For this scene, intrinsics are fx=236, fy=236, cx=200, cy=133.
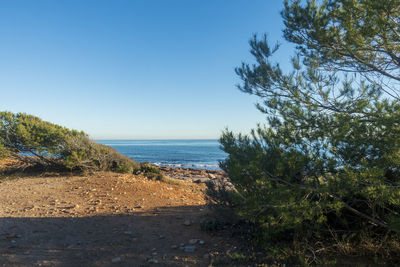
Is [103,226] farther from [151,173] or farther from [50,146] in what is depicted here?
[50,146]

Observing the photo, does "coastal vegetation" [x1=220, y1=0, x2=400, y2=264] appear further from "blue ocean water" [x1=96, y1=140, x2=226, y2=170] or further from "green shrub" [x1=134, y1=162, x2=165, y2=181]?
"green shrub" [x1=134, y1=162, x2=165, y2=181]

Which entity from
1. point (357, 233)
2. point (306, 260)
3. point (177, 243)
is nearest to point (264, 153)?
point (306, 260)

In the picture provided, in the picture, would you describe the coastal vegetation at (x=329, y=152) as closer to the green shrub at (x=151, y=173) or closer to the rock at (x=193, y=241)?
the rock at (x=193, y=241)

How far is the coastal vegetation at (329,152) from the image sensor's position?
3.10 metres

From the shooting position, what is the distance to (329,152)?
3.43m

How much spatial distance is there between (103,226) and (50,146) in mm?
7704

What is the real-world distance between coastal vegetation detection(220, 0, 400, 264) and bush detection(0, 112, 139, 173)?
324 inches

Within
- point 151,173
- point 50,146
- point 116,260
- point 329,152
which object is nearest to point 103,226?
point 116,260

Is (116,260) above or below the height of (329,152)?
below

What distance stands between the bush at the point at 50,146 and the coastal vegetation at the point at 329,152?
8227 mm

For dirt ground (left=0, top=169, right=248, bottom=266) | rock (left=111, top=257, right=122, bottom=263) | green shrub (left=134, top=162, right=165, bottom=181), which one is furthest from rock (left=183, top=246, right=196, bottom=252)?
green shrub (left=134, top=162, right=165, bottom=181)

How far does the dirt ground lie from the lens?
3795 mm

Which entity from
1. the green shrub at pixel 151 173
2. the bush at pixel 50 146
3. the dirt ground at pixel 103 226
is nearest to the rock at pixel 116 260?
the dirt ground at pixel 103 226

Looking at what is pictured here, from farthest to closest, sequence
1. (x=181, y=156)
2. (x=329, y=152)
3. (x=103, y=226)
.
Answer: (x=181, y=156)
(x=103, y=226)
(x=329, y=152)
